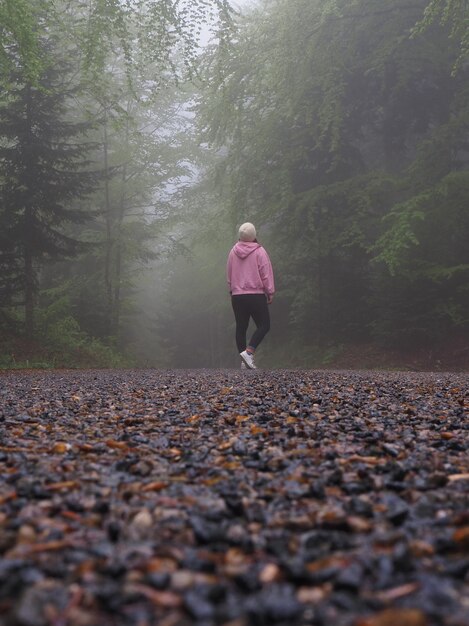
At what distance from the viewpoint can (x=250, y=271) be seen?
8.26 meters

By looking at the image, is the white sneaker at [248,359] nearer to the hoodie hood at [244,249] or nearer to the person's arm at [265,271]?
the person's arm at [265,271]

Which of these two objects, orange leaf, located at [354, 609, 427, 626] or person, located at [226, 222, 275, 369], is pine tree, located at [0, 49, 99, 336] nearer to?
person, located at [226, 222, 275, 369]

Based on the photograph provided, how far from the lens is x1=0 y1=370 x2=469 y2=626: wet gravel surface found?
1.04m

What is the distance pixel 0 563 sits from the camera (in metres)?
1.20

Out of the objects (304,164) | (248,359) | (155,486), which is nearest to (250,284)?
(248,359)

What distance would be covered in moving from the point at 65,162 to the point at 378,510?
50.6 feet

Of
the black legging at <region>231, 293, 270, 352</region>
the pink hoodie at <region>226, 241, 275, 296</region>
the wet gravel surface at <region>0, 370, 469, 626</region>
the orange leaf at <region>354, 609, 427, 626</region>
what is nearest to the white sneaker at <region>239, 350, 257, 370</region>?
the black legging at <region>231, 293, 270, 352</region>

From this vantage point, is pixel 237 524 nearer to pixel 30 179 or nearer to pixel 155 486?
pixel 155 486

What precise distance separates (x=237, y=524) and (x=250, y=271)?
6.90 metres

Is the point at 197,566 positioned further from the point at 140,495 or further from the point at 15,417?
the point at 15,417

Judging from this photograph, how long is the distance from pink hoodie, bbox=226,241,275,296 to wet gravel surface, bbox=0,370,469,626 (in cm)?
530

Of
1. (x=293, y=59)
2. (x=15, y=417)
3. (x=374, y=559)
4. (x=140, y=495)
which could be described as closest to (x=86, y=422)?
(x=15, y=417)

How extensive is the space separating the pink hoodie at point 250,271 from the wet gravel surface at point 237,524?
209 inches

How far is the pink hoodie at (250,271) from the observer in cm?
823
